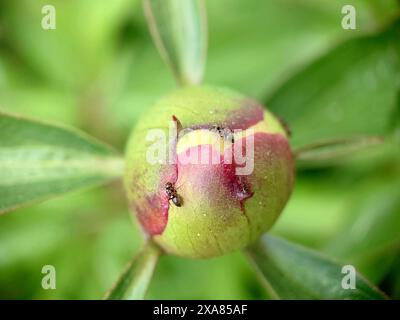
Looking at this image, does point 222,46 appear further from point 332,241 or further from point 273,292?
point 273,292

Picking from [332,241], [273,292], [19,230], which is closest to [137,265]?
[273,292]

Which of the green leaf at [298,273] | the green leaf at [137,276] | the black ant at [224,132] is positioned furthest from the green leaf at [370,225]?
the black ant at [224,132]

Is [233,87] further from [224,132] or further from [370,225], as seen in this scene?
[224,132]

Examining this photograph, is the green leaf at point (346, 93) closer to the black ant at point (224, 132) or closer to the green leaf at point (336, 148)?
the green leaf at point (336, 148)

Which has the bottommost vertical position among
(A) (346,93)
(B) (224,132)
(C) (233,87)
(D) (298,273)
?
(D) (298,273)

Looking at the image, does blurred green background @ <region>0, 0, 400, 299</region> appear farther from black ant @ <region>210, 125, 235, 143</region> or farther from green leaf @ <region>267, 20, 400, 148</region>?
black ant @ <region>210, 125, 235, 143</region>

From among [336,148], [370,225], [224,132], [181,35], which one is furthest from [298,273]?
[370,225]
